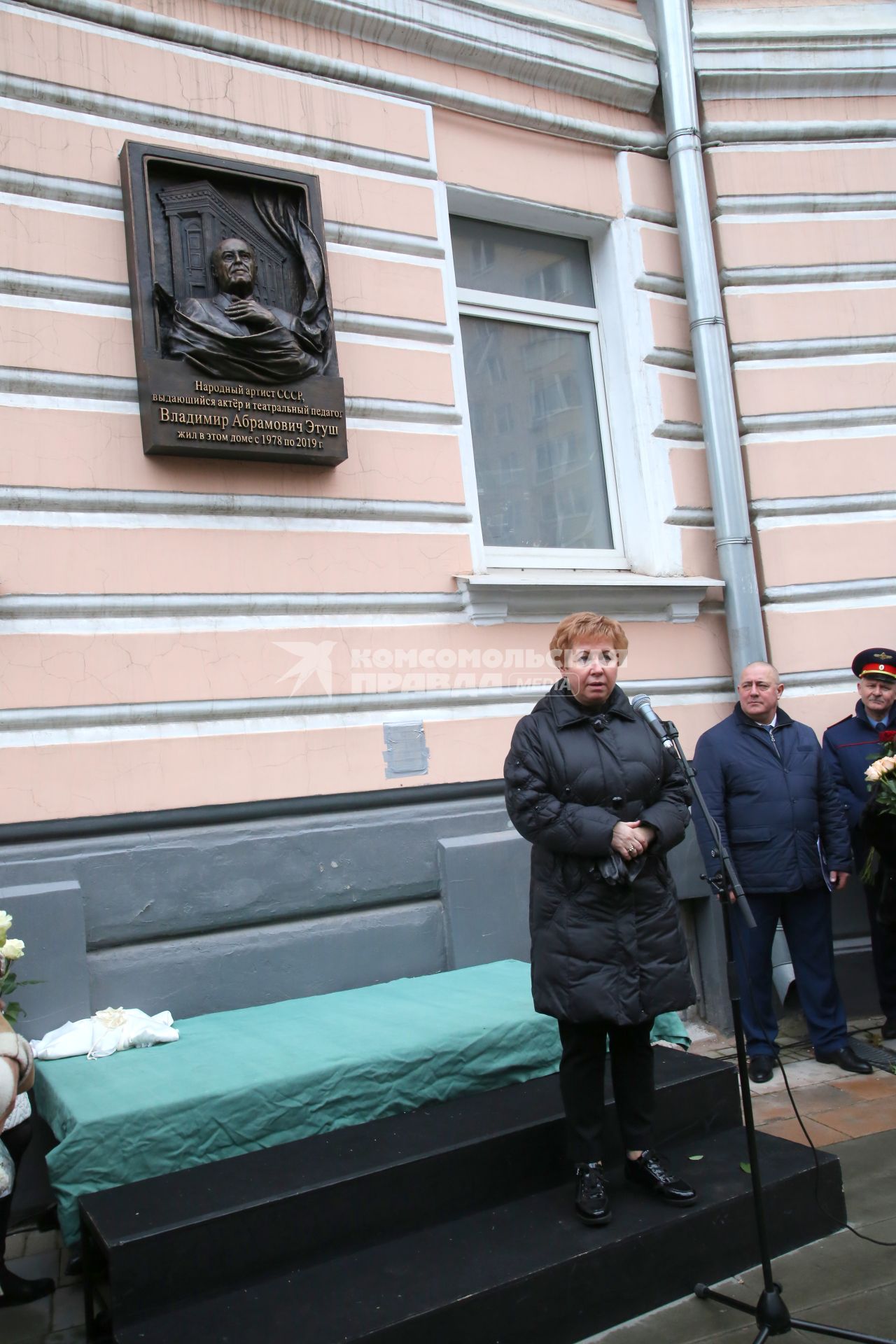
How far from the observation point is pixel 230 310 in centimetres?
458

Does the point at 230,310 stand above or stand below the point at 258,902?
above

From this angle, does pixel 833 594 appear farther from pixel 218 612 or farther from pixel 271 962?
pixel 271 962

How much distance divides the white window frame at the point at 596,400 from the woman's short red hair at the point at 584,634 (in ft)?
6.27

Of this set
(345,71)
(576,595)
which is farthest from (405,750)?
(345,71)

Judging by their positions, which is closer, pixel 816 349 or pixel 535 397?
pixel 535 397

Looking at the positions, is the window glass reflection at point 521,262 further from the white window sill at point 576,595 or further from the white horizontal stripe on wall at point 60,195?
the white horizontal stripe on wall at point 60,195

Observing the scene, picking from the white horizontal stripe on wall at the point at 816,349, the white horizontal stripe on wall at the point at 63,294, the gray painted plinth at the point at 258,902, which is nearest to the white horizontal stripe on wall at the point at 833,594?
the white horizontal stripe on wall at the point at 816,349

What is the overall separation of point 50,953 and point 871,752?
368cm

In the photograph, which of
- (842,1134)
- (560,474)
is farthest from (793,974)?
(560,474)

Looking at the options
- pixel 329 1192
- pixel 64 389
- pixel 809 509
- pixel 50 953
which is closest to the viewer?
pixel 329 1192

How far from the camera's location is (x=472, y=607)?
5.02 metres

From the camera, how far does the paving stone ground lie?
288cm

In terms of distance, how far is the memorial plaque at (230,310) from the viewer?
14.5 feet

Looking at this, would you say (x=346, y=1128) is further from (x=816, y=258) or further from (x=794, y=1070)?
(x=816, y=258)
